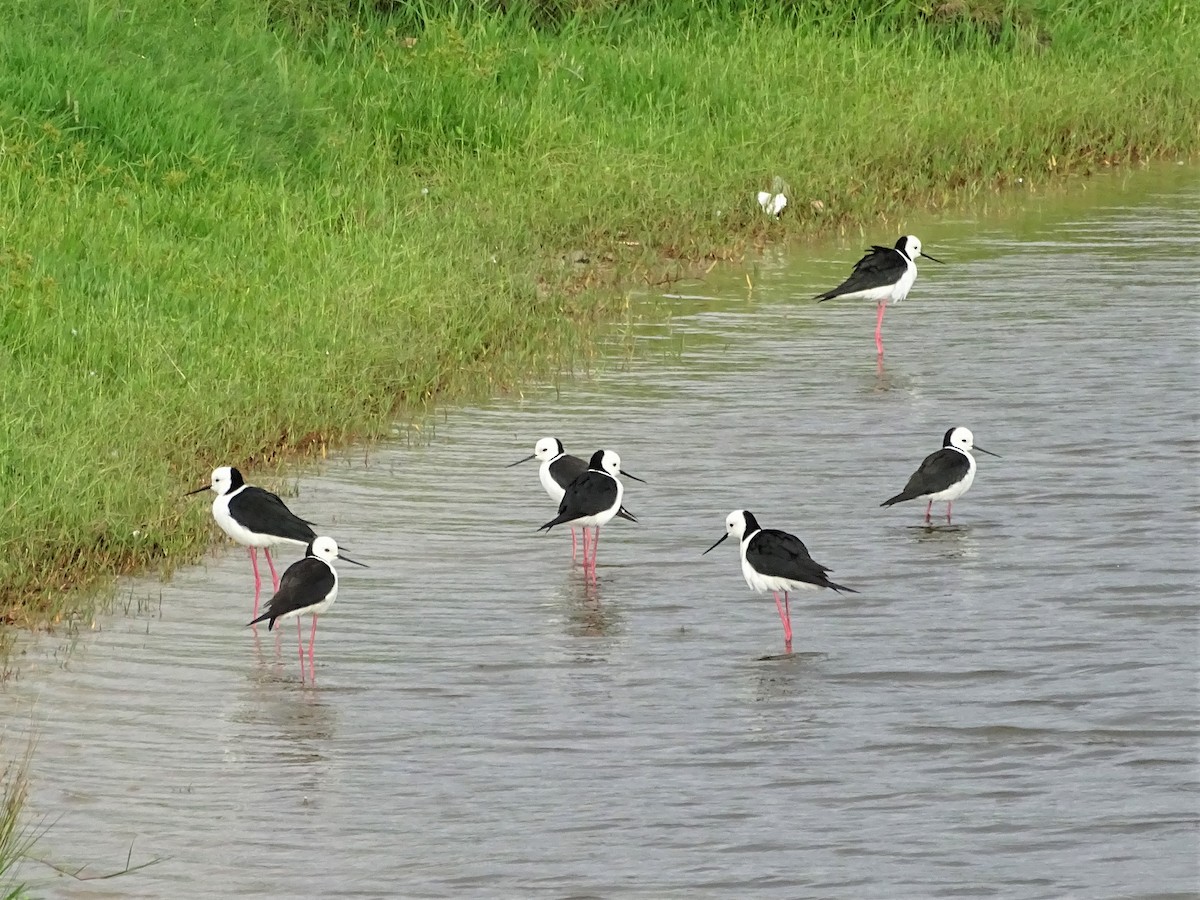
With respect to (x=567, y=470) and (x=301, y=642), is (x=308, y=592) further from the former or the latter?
(x=567, y=470)

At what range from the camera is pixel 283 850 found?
6.86 m

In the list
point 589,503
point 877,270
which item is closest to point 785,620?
point 589,503

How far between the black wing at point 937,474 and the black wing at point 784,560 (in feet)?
4.94

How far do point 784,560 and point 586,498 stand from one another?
4.01 ft

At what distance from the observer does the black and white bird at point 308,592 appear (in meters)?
8.59

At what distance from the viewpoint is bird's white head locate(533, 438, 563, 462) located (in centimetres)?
1083

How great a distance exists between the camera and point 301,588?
8.66 m

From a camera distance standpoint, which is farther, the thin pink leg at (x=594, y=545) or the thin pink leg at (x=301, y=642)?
the thin pink leg at (x=594, y=545)

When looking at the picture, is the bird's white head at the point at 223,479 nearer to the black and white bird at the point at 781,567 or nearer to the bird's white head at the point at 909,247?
the black and white bird at the point at 781,567

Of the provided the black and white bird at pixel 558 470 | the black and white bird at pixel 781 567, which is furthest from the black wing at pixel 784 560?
the black and white bird at pixel 558 470

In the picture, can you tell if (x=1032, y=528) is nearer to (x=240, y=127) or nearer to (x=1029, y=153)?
(x=240, y=127)

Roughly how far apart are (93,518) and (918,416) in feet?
16.7

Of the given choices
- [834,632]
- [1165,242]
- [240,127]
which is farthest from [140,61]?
[834,632]

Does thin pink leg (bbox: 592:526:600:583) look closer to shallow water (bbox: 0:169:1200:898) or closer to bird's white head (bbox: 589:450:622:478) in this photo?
shallow water (bbox: 0:169:1200:898)
